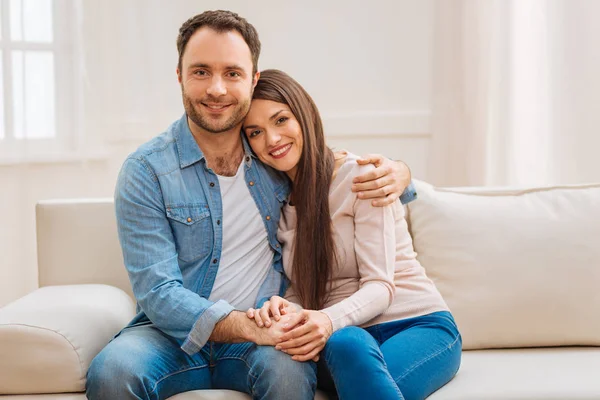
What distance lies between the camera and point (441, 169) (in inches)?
140

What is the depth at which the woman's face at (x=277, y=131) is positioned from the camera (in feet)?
5.98

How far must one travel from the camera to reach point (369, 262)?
1.75 metres

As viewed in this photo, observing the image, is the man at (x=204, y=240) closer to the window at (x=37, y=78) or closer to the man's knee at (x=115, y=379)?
the man's knee at (x=115, y=379)

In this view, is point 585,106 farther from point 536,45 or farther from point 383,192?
point 383,192

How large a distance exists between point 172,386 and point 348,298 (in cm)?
43

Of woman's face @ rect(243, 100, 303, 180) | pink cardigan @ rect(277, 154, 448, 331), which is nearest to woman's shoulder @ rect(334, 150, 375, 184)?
pink cardigan @ rect(277, 154, 448, 331)

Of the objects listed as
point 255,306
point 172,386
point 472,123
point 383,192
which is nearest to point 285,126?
point 383,192

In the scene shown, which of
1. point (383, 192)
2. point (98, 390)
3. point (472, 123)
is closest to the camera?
point (98, 390)

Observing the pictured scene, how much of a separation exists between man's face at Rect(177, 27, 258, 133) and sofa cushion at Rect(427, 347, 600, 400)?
80 centimetres

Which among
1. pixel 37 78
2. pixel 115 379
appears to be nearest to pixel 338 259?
pixel 115 379

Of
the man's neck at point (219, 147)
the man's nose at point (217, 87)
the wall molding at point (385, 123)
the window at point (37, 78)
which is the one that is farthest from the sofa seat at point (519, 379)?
the window at point (37, 78)

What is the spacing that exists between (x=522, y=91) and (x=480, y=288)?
63.2 inches

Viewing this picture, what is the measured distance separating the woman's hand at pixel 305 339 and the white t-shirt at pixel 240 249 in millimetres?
226

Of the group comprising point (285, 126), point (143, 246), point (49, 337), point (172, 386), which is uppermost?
point (285, 126)
